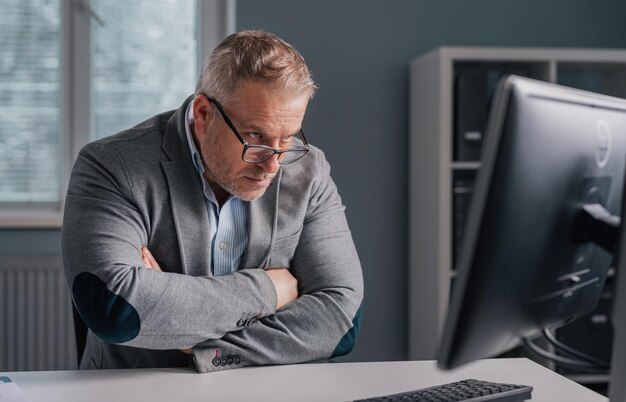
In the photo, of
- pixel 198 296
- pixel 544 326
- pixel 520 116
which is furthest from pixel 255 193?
pixel 520 116

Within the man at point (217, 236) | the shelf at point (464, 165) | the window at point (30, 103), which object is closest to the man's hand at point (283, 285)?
the man at point (217, 236)

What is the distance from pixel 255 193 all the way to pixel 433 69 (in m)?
1.55

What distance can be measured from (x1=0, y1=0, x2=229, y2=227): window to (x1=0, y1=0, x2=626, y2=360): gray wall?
22 centimetres

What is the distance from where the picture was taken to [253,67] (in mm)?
1585

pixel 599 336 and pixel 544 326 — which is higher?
pixel 544 326

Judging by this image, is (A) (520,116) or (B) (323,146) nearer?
(A) (520,116)

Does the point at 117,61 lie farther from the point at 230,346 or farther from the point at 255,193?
the point at 230,346

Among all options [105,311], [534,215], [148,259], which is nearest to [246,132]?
[148,259]

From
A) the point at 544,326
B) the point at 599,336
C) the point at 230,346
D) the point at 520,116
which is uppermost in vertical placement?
the point at 520,116

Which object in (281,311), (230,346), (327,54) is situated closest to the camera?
(230,346)

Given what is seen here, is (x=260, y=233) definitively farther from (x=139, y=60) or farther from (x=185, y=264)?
(x=139, y=60)

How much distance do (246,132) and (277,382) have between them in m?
0.52

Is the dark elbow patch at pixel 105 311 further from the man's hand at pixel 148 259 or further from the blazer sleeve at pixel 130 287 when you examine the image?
the man's hand at pixel 148 259

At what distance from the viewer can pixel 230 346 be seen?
1.43 meters
